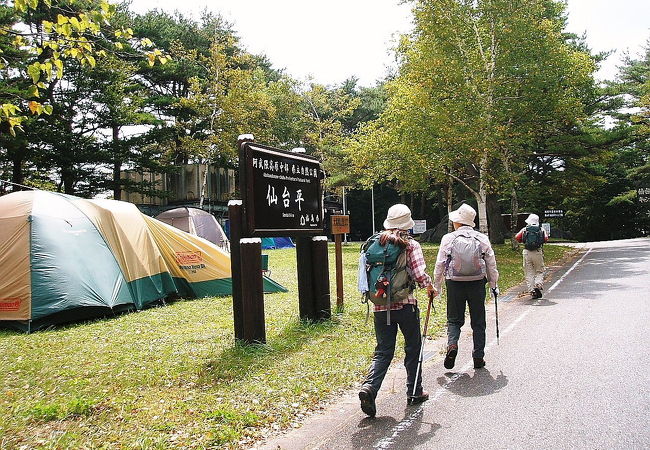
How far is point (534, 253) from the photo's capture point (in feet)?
37.3

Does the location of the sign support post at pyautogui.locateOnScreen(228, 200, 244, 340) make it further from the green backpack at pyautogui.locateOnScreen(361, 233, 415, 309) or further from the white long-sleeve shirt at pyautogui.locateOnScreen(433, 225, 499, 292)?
the green backpack at pyautogui.locateOnScreen(361, 233, 415, 309)

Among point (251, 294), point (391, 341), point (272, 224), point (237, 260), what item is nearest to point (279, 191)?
point (272, 224)

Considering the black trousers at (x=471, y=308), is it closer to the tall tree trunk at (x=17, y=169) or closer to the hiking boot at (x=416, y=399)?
the hiking boot at (x=416, y=399)

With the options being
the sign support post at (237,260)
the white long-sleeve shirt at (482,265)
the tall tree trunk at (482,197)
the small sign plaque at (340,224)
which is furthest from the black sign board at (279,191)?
the tall tree trunk at (482,197)

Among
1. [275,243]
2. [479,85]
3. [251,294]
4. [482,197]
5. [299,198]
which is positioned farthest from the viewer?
[275,243]

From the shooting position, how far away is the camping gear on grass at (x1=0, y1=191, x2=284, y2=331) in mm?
8969

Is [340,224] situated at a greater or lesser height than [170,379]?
greater

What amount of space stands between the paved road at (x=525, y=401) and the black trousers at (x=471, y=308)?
0.34 meters

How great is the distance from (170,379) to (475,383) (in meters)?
3.23

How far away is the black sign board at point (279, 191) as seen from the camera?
23.3 feet

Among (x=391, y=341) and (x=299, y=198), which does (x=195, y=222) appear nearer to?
(x=299, y=198)

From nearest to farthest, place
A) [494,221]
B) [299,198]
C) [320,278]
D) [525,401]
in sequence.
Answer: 1. [525,401]
2. [299,198]
3. [320,278]
4. [494,221]

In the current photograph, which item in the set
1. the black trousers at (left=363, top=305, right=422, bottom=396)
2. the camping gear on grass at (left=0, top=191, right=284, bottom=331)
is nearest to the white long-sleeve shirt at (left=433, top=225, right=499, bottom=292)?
the black trousers at (left=363, top=305, right=422, bottom=396)

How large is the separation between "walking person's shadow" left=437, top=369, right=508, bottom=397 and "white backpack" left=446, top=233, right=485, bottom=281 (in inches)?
40.7
